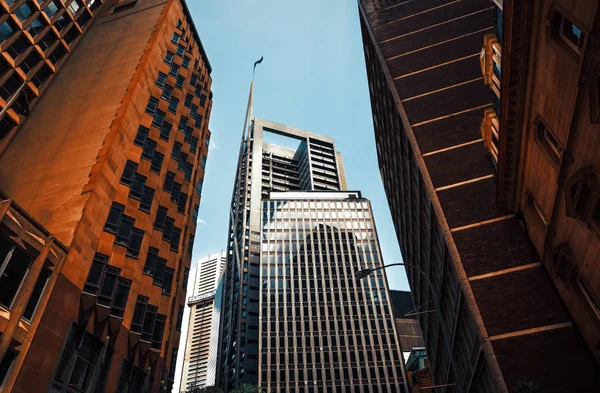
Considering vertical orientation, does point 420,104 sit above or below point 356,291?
below

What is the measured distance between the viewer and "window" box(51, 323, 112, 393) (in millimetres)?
21562

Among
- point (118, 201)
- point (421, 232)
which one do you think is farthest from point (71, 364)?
point (421, 232)

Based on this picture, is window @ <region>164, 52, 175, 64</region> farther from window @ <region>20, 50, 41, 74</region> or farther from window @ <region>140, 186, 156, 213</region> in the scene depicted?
window @ <region>140, 186, 156, 213</region>

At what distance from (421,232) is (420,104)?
11183mm

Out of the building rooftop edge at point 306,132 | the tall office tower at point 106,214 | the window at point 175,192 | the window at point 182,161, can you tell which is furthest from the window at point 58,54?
the building rooftop edge at point 306,132

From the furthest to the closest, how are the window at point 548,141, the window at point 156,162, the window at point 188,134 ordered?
the window at point 188,134 < the window at point 156,162 < the window at point 548,141

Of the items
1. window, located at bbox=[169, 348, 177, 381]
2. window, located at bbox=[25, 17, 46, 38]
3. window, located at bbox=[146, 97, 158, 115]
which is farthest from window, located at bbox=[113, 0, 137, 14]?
window, located at bbox=[169, 348, 177, 381]

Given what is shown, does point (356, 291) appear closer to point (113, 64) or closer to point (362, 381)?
point (362, 381)

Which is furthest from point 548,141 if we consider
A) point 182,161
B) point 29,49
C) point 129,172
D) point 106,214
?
point 29,49

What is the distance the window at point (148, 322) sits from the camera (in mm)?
28625

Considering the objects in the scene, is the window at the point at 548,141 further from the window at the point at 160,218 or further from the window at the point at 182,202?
the window at the point at 182,202

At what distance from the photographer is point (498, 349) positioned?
2273cm

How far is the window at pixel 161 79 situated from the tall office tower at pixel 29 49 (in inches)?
395

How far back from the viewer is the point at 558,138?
55.8ft
